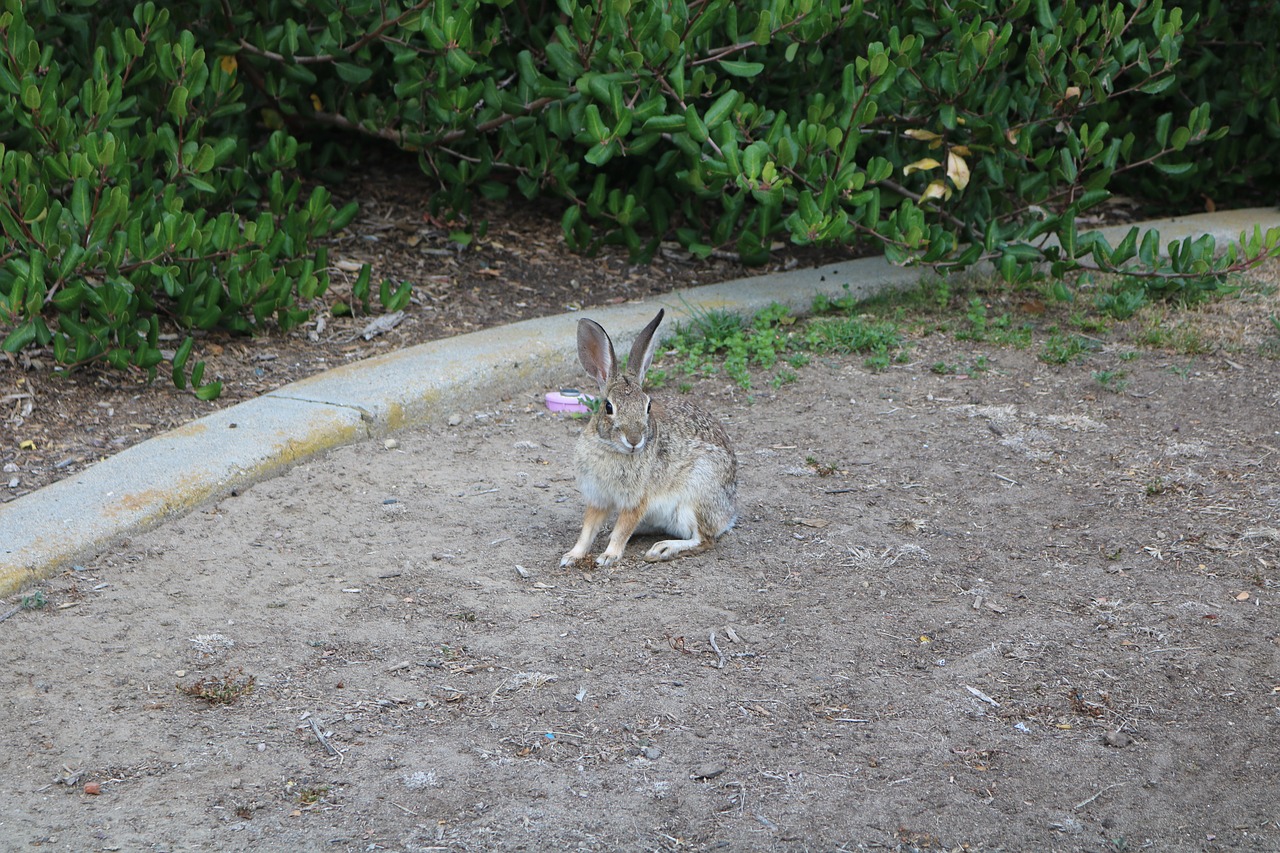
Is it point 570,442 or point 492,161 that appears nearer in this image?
point 570,442

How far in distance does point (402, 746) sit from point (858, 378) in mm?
3986

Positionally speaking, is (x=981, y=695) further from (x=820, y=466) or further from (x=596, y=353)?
(x=820, y=466)

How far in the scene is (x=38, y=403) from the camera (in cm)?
611

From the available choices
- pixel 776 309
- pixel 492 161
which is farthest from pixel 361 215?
pixel 776 309

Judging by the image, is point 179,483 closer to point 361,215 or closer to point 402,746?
point 402,746

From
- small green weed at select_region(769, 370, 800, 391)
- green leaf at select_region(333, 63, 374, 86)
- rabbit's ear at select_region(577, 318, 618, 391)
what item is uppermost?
green leaf at select_region(333, 63, 374, 86)

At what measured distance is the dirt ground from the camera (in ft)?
11.6

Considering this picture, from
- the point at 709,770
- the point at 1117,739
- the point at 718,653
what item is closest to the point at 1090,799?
the point at 1117,739

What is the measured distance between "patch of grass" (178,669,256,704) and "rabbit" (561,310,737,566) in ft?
4.47

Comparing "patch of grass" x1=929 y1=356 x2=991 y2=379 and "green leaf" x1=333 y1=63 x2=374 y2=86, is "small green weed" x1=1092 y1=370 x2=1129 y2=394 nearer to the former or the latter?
"patch of grass" x1=929 y1=356 x2=991 y2=379

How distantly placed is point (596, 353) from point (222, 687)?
189 cm

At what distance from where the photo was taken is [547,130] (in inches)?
327

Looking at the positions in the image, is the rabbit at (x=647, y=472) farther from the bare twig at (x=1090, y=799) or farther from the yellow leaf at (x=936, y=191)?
the yellow leaf at (x=936, y=191)

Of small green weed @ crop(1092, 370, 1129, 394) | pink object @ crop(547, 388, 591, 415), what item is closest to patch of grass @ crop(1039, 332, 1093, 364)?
small green weed @ crop(1092, 370, 1129, 394)
